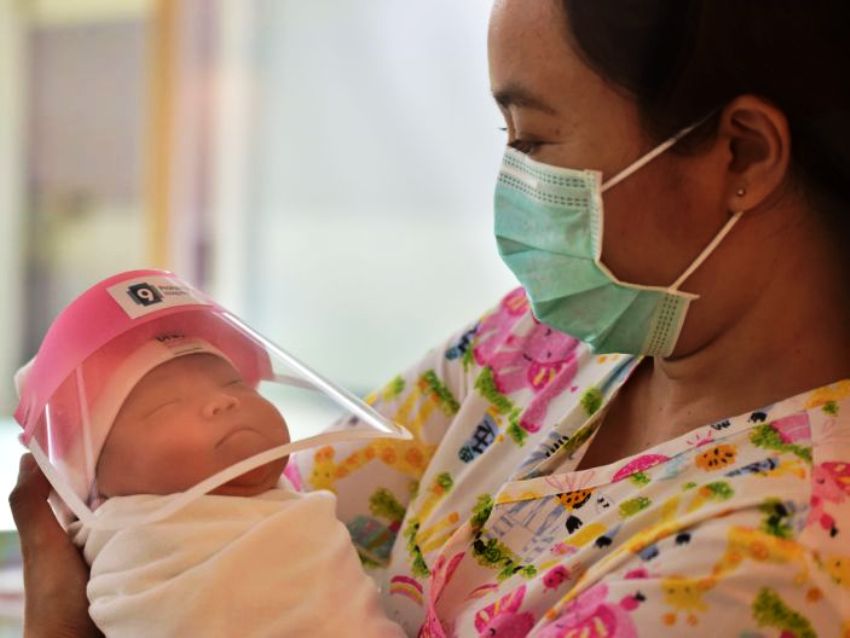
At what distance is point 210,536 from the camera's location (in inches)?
47.0

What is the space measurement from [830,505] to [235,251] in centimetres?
347

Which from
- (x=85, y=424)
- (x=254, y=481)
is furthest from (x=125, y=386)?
(x=254, y=481)

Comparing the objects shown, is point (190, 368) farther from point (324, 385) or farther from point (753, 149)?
point (753, 149)

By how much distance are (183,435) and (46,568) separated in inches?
9.3

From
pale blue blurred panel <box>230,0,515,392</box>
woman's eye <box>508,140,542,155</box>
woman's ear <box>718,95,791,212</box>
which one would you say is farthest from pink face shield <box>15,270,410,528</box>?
pale blue blurred panel <box>230,0,515,392</box>

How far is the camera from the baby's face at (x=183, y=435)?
124 cm

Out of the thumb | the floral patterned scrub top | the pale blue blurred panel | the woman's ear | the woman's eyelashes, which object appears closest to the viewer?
the floral patterned scrub top

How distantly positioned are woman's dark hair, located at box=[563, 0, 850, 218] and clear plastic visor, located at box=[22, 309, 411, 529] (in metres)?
0.47

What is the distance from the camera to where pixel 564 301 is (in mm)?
1241

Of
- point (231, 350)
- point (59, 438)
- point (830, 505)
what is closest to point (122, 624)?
point (59, 438)

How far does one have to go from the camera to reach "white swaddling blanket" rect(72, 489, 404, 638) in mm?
1158

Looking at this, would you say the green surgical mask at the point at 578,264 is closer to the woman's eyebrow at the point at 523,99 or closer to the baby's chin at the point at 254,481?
the woman's eyebrow at the point at 523,99

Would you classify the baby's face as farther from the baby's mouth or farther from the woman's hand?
the woman's hand

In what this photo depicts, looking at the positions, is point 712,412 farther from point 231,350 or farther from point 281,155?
point 281,155
